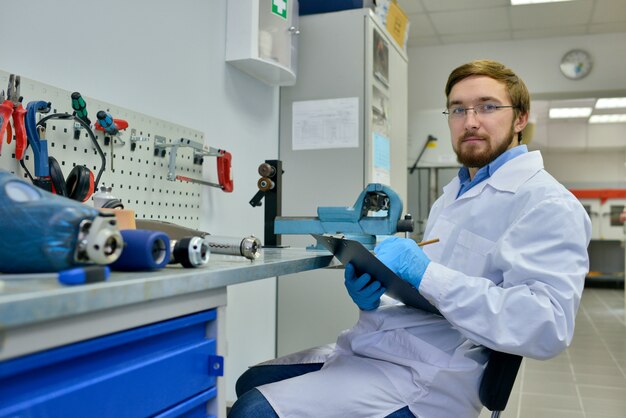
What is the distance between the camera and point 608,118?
9125mm

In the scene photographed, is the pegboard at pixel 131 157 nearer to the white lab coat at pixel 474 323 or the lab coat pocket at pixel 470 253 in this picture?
the white lab coat at pixel 474 323

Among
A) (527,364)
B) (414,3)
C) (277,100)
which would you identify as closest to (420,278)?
(277,100)

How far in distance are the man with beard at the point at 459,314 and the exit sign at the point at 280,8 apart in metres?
1.23

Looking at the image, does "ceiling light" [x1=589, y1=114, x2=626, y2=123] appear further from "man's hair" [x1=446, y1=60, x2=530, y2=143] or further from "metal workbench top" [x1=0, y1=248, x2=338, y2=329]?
"metal workbench top" [x1=0, y1=248, x2=338, y2=329]

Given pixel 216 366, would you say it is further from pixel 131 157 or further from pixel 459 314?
pixel 131 157

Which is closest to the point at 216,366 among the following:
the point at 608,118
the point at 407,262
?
the point at 407,262

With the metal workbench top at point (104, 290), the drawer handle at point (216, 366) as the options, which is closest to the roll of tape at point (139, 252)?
the metal workbench top at point (104, 290)

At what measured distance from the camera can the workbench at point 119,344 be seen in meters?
0.60

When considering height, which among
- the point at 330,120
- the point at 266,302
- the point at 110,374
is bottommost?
the point at 266,302

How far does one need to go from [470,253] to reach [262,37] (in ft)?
4.25

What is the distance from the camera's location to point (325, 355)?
1457 mm

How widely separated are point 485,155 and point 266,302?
1.39 meters

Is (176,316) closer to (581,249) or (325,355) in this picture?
(325,355)

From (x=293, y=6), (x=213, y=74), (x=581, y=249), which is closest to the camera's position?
(x=581, y=249)
